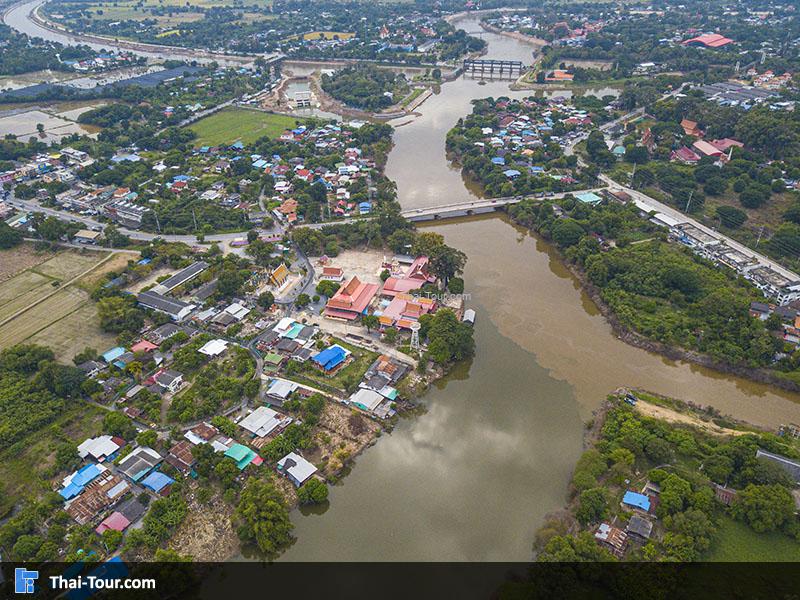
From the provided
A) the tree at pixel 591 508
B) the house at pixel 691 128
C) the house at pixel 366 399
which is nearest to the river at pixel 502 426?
the tree at pixel 591 508

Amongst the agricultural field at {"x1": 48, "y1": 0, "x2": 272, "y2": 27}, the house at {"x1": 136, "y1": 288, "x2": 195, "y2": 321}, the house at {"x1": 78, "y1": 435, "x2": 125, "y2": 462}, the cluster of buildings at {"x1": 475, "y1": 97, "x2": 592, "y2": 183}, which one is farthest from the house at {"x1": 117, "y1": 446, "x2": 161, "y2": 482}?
the agricultural field at {"x1": 48, "y1": 0, "x2": 272, "y2": 27}

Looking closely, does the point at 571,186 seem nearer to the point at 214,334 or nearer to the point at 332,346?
the point at 332,346

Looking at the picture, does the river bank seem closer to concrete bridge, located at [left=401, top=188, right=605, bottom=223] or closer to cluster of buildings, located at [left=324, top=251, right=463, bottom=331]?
cluster of buildings, located at [left=324, top=251, right=463, bottom=331]

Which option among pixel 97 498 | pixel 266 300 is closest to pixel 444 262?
pixel 266 300

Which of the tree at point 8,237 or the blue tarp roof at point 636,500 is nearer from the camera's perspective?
the blue tarp roof at point 636,500

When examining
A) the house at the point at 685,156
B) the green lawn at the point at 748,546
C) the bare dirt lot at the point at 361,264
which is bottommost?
the green lawn at the point at 748,546

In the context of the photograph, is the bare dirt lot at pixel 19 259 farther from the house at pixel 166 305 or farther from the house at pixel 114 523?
the house at pixel 114 523

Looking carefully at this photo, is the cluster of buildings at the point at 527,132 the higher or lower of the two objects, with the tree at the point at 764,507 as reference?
higher
